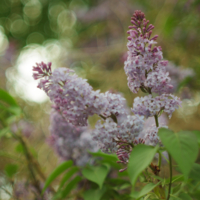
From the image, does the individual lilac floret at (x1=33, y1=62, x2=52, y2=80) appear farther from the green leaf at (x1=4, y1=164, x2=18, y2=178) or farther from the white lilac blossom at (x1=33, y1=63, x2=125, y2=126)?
the green leaf at (x1=4, y1=164, x2=18, y2=178)

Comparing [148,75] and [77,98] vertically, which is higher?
[148,75]

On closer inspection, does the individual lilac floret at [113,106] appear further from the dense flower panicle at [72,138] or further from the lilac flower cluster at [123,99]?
the dense flower panicle at [72,138]

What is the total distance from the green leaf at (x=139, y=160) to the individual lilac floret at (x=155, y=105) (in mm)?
104

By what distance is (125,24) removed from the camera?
234 cm

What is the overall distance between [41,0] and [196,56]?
4.08 metres

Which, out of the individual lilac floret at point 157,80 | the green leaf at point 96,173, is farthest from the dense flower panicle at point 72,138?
the individual lilac floret at point 157,80

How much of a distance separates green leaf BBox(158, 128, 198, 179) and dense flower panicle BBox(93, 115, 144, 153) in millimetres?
99

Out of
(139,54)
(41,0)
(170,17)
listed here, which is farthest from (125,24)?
(41,0)

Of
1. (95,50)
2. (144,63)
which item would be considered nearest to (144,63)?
(144,63)

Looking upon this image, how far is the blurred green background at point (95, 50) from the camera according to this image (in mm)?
1587

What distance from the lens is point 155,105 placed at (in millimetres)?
490

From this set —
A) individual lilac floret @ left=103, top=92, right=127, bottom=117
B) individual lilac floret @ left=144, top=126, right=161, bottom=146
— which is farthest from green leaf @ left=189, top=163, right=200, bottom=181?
individual lilac floret @ left=103, top=92, right=127, bottom=117

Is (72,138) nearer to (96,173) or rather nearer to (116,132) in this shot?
(96,173)

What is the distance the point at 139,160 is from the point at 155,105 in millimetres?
153
